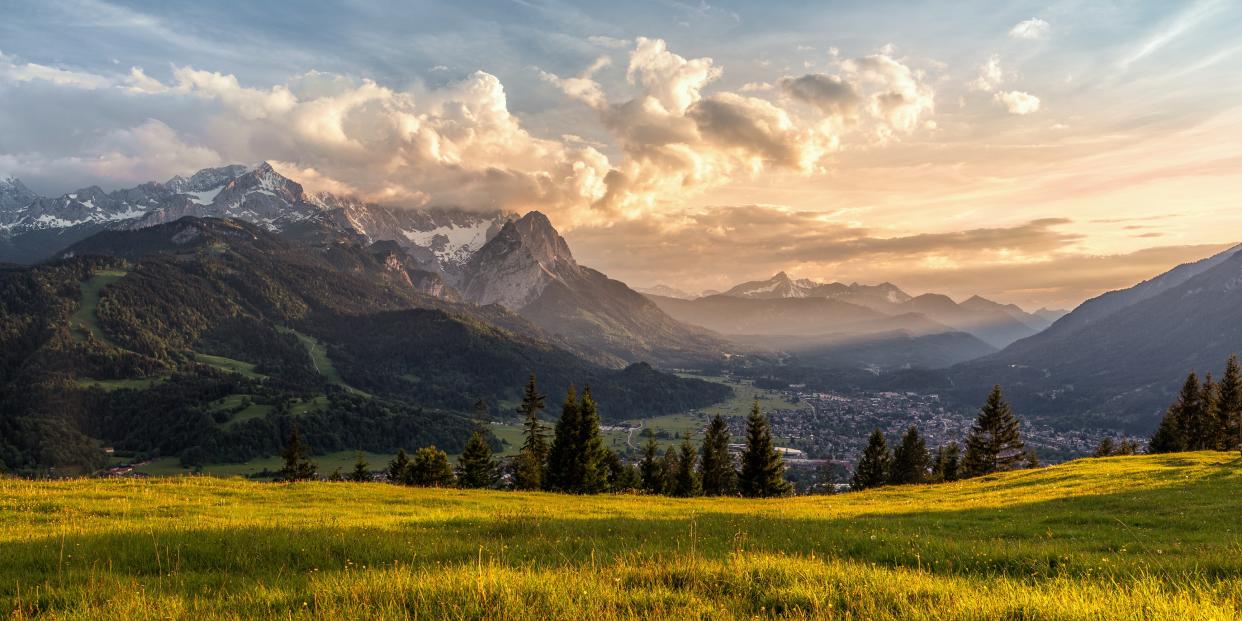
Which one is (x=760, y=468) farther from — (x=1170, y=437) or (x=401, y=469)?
(x=1170, y=437)

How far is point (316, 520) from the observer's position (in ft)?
50.6

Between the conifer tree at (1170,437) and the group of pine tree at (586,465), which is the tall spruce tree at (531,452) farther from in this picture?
the conifer tree at (1170,437)

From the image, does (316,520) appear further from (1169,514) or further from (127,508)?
(1169,514)

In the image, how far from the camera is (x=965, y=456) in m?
75.1

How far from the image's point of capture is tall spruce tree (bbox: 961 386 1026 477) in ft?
231

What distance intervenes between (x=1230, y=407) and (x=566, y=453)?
7387 centimetres

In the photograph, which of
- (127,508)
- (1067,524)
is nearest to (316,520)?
(127,508)

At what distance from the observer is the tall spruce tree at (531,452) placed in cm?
6231

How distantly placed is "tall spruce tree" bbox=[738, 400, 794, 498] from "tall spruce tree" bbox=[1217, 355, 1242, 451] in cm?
4643

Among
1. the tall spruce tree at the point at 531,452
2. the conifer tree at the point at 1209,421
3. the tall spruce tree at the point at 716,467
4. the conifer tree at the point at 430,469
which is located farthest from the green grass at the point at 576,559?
the conifer tree at the point at 1209,421

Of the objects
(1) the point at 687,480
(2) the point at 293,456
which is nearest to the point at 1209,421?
(1) the point at 687,480

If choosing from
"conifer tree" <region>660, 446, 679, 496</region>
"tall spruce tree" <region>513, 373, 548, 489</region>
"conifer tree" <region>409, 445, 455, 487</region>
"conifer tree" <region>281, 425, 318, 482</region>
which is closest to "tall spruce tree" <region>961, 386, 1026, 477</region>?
"conifer tree" <region>660, 446, 679, 496</region>

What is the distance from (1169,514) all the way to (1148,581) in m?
15.8

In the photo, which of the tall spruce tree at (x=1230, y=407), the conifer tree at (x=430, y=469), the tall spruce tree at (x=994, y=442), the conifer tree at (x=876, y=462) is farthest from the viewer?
the conifer tree at (x=876, y=462)
